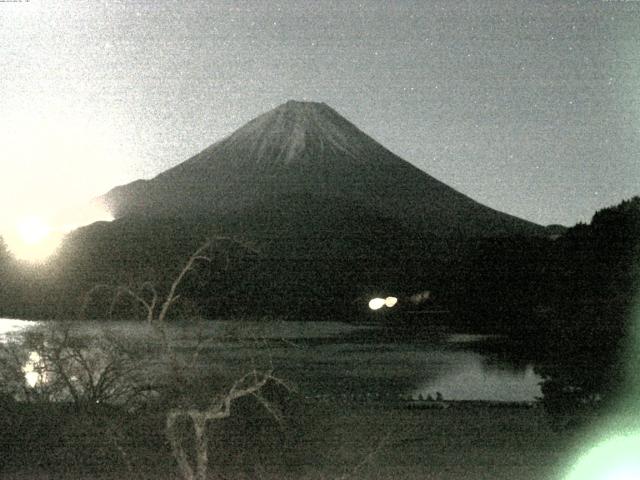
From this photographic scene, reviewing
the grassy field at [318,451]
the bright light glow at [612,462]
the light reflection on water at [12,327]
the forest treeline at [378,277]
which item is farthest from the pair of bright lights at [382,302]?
the bright light glow at [612,462]

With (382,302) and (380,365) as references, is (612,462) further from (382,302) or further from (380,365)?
(382,302)

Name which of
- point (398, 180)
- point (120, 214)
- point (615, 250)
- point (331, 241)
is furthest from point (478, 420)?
point (398, 180)

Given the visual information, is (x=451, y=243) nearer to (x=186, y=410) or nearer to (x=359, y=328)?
(x=359, y=328)

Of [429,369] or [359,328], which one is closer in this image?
[429,369]

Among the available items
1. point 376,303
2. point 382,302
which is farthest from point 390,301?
point 382,302

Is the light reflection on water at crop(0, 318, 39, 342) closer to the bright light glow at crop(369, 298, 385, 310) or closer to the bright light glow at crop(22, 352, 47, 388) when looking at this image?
the bright light glow at crop(22, 352, 47, 388)

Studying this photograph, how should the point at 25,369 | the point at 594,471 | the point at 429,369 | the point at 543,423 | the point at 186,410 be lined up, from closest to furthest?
the point at 186,410 < the point at 594,471 < the point at 25,369 < the point at 543,423 < the point at 429,369

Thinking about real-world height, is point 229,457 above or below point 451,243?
below
